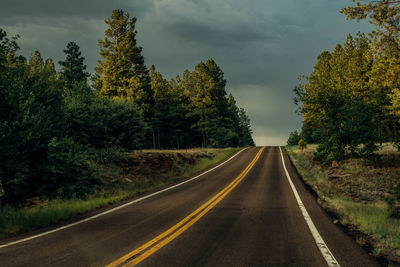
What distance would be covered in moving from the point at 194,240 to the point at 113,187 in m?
9.52

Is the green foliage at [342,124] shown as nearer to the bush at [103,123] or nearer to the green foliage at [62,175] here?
the bush at [103,123]

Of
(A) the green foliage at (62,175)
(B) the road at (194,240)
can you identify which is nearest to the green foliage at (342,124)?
(B) the road at (194,240)

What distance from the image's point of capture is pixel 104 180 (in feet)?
49.7

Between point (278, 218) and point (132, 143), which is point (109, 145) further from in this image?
point (278, 218)

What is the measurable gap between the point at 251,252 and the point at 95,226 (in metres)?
4.27

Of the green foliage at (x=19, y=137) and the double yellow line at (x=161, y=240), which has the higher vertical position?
the green foliage at (x=19, y=137)

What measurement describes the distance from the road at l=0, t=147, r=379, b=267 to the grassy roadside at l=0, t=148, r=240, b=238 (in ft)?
3.70

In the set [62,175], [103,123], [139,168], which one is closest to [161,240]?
[62,175]

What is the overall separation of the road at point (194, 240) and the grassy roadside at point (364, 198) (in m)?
0.54

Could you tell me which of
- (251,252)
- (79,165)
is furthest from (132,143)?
(251,252)

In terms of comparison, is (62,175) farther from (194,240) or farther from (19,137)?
(194,240)

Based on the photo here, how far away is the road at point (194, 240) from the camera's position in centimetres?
488

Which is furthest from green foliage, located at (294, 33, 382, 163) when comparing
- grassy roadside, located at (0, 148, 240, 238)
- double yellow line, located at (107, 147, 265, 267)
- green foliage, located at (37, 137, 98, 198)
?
green foliage, located at (37, 137, 98, 198)

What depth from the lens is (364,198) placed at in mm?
14258
